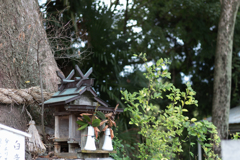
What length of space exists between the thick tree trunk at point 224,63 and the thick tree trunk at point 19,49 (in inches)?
143

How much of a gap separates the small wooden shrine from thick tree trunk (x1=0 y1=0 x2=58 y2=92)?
58cm

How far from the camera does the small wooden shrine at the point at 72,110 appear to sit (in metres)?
2.05

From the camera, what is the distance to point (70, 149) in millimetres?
2100

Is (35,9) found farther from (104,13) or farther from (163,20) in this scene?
(163,20)

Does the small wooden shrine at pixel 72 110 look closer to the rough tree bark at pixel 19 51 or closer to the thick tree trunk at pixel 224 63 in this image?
the rough tree bark at pixel 19 51

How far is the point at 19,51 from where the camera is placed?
103 inches

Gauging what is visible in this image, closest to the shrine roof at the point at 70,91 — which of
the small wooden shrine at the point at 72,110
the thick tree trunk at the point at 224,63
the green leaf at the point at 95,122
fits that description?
the small wooden shrine at the point at 72,110

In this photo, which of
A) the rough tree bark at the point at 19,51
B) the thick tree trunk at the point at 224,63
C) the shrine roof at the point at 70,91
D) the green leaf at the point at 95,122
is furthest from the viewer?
the thick tree trunk at the point at 224,63

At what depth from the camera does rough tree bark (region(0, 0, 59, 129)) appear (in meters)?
2.59

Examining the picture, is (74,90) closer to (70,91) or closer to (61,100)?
(70,91)

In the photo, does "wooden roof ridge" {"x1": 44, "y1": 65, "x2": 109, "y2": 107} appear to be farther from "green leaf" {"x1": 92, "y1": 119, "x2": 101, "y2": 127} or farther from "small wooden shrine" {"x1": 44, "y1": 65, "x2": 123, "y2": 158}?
"green leaf" {"x1": 92, "y1": 119, "x2": 101, "y2": 127}

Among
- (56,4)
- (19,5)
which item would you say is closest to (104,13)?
(56,4)

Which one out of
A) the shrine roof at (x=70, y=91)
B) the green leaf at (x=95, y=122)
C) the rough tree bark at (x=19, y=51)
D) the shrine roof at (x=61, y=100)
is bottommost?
the green leaf at (x=95, y=122)

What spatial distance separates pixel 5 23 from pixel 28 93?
3.15 ft
